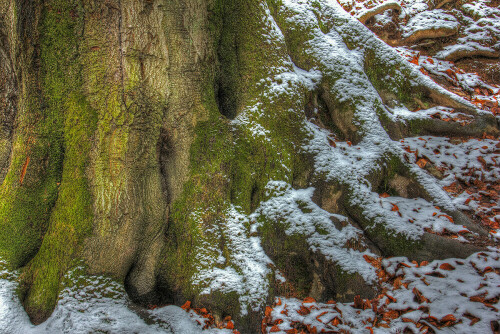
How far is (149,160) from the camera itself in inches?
103

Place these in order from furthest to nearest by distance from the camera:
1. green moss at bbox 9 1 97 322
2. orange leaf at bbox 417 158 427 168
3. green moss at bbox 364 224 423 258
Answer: orange leaf at bbox 417 158 427 168 < green moss at bbox 364 224 423 258 < green moss at bbox 9 1 97 322

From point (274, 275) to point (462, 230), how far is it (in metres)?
2.05

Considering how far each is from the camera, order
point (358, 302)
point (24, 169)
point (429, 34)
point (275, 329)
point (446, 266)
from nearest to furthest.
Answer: point (275, 329) < point (24, 169) < point (358, 302) < point (446, 266) < point (429, 34)

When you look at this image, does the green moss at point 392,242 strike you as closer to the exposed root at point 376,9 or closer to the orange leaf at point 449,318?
the orange leaf at point 449,318

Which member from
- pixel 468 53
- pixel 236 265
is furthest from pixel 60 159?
pixel 468 53

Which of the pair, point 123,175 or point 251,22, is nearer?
point 123,175

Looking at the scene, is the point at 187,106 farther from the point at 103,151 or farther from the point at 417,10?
the point at 417,10

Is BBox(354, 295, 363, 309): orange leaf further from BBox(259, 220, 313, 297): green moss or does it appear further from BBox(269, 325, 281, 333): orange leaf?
BBox(269, 325, 281, 333): orange leaf

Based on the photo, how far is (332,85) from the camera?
363cm

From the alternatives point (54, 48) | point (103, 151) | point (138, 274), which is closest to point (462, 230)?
point (138, 274)

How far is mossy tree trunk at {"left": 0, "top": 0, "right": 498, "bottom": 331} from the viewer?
2412 millimetres

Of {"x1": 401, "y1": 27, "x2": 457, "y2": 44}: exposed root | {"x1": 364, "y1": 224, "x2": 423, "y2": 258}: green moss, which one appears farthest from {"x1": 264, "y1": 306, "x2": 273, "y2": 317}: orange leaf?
{"x1": 401, "y1": 27, "x2": 457, "y2": 44}: exposed root

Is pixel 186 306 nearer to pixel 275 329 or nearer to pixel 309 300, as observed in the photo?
pixel 275 329

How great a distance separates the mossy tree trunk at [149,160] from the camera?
241cm
